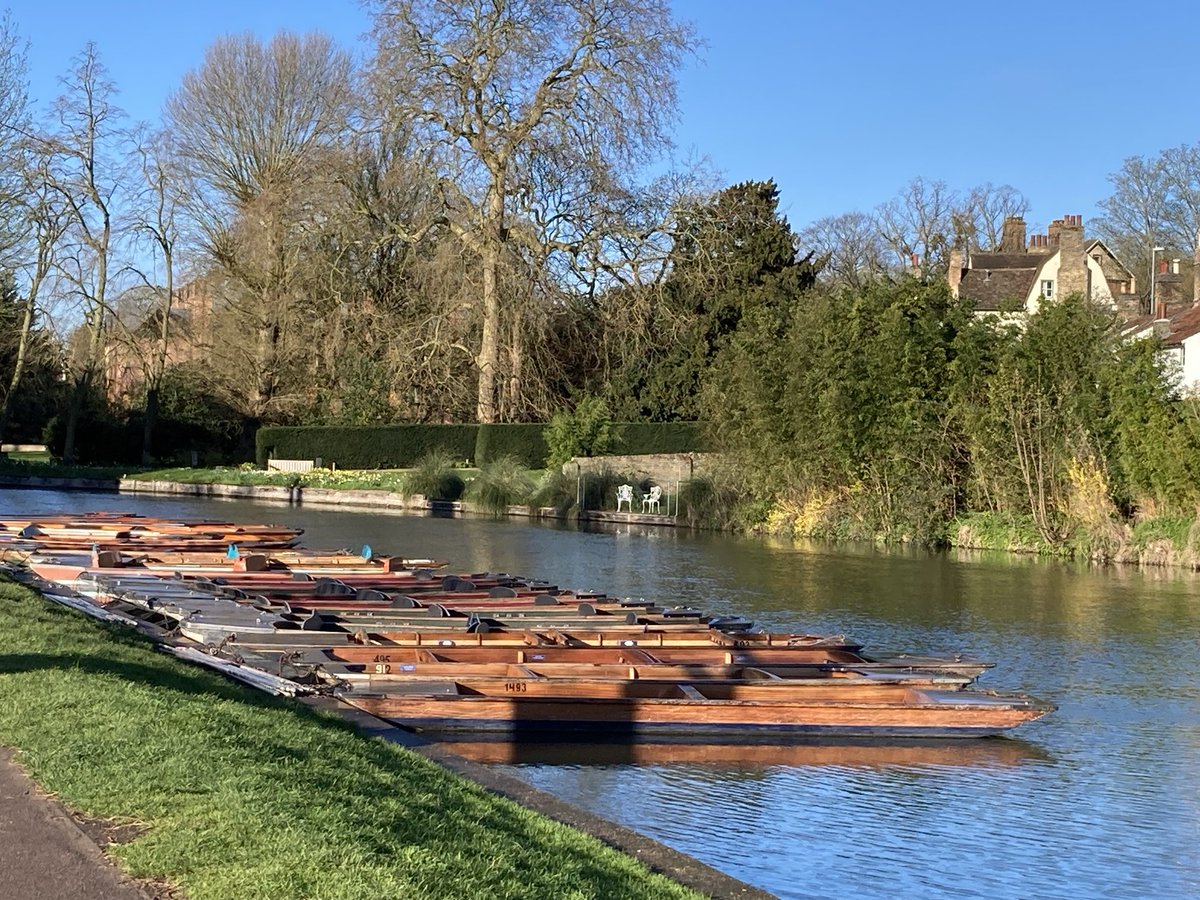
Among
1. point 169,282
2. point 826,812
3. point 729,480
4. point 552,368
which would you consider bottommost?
point 826,812

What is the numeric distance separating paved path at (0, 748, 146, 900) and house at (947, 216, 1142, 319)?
5235cm

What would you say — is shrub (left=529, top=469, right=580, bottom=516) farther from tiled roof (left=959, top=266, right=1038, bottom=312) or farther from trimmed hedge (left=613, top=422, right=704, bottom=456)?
tiled roof (left=959, top=266, right=1038, bottom=312)

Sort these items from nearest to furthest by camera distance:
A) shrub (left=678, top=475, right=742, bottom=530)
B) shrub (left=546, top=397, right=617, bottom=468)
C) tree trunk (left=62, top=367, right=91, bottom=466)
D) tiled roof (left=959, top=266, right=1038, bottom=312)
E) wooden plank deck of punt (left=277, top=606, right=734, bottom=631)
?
1. wooden plank deck of punt (left=277, top=606, right=734, bottom=631)
2. shrub (left=678, top=475, right=742, bottom=530)
3. shrub (left=546, top=397, right=617, bottom=468)
4. tree trunk (left=62, top=367, right=91, bottom=466)
5. tiled roof (left=959, top=266, right=1038, bottom=312)

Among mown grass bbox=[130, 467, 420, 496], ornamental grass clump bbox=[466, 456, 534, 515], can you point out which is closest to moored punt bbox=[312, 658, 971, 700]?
ornamental grass clump bbox=[466, 456, 534, 515]

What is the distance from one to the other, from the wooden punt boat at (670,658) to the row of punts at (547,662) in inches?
0.8

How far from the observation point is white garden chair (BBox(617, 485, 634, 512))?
3838 centimetres

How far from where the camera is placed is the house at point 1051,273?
56.6 meters

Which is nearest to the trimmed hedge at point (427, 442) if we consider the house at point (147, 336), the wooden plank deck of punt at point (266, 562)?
the house at point (147, 336)

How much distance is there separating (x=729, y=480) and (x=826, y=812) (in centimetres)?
2717

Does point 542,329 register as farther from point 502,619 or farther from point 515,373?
point 502,619

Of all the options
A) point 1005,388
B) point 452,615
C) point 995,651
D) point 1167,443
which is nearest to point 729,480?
point 1005,388

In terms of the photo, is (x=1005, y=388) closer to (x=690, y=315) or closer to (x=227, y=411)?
(x=690, y=315)

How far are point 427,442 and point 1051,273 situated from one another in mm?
28997

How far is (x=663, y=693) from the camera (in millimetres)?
12219
